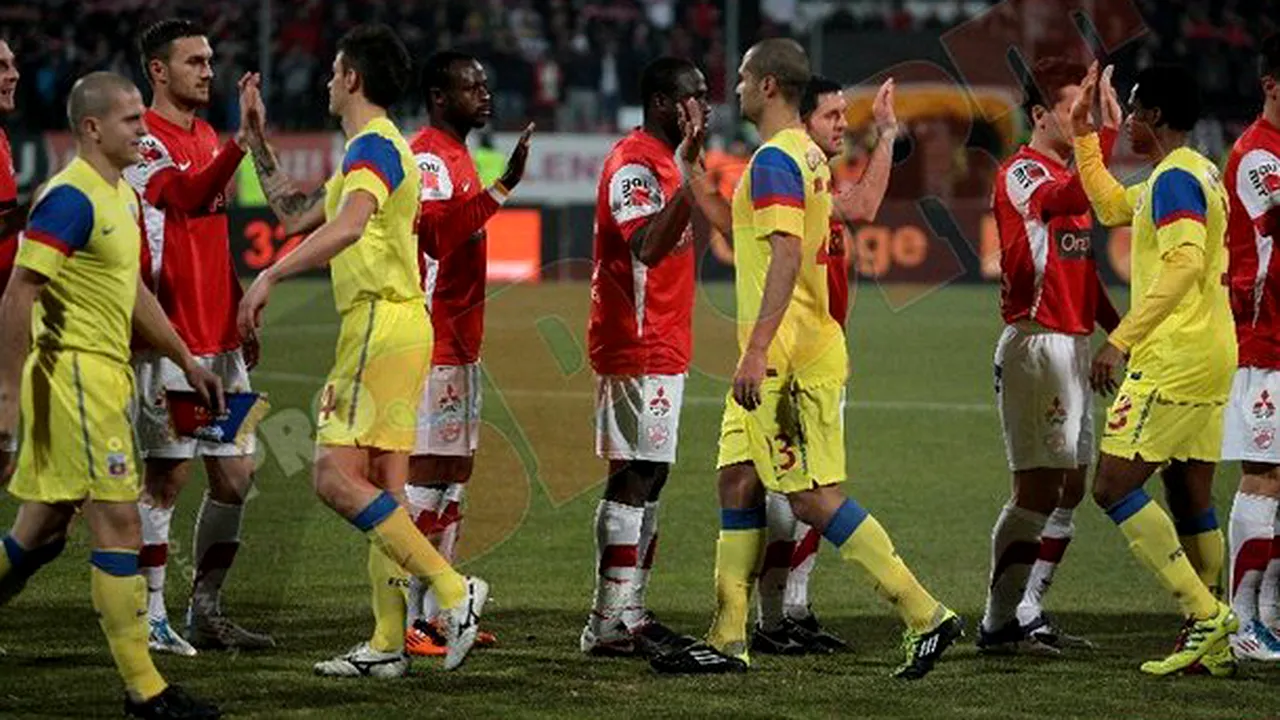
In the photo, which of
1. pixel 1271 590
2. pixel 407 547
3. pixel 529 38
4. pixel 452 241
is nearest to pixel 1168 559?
pixel 1271 590

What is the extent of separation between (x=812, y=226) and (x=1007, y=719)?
198cm

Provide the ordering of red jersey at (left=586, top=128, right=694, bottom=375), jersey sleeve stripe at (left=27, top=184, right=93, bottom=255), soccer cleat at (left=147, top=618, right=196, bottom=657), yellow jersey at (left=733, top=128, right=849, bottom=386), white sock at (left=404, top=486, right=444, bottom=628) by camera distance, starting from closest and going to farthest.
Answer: jersey sleeve stripe at (left=27, top=184, right=93, bottom=255)
yellow jersey at (left=733, top=128, right=849, bottom=386)
soccer cleat at (left=147, top=618, right=196, bottom=657)
red jersey at (left=586, top=128, right=694, bottom=375)
white sock at (left=404, top=486, right=444, bottom=628)

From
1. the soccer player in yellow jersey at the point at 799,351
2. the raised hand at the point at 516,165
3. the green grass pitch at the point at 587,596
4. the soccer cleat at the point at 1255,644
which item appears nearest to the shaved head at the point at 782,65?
the soccer player in yellow jersey at the point at 799,351

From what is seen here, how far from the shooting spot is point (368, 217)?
7.88m

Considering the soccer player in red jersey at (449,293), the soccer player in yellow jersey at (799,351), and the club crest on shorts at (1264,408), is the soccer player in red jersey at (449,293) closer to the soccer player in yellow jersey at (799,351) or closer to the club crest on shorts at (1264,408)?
the soccer player in yellow jersey at (799,351)

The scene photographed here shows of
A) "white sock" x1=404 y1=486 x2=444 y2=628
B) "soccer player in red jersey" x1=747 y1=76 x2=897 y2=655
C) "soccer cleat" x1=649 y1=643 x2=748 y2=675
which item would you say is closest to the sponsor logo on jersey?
"soccer player in red jersey" x1=747 y1=76 x2=897 y2=655

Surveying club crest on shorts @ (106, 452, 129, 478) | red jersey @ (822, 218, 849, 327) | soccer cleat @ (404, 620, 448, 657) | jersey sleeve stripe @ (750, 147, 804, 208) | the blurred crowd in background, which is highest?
the blurred crowd in background

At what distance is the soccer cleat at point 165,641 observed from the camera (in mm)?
8953

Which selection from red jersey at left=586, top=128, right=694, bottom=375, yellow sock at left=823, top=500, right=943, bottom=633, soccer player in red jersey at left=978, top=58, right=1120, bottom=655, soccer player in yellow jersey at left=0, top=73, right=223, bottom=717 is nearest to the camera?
soccer player in yellow jersey at left=0, top=73, right=223, bottom=717

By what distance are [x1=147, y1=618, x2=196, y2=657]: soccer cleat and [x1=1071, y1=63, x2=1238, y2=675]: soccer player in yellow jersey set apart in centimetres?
373

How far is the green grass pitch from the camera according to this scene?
26.4 feet

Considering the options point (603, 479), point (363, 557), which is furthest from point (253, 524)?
point (603, 479)

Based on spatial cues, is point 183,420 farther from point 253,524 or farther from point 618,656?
point 253,524

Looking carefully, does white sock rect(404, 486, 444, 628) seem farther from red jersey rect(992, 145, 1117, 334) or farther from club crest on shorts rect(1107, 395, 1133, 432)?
club crest on shorts rect(1107, 395, 1133, 432)
